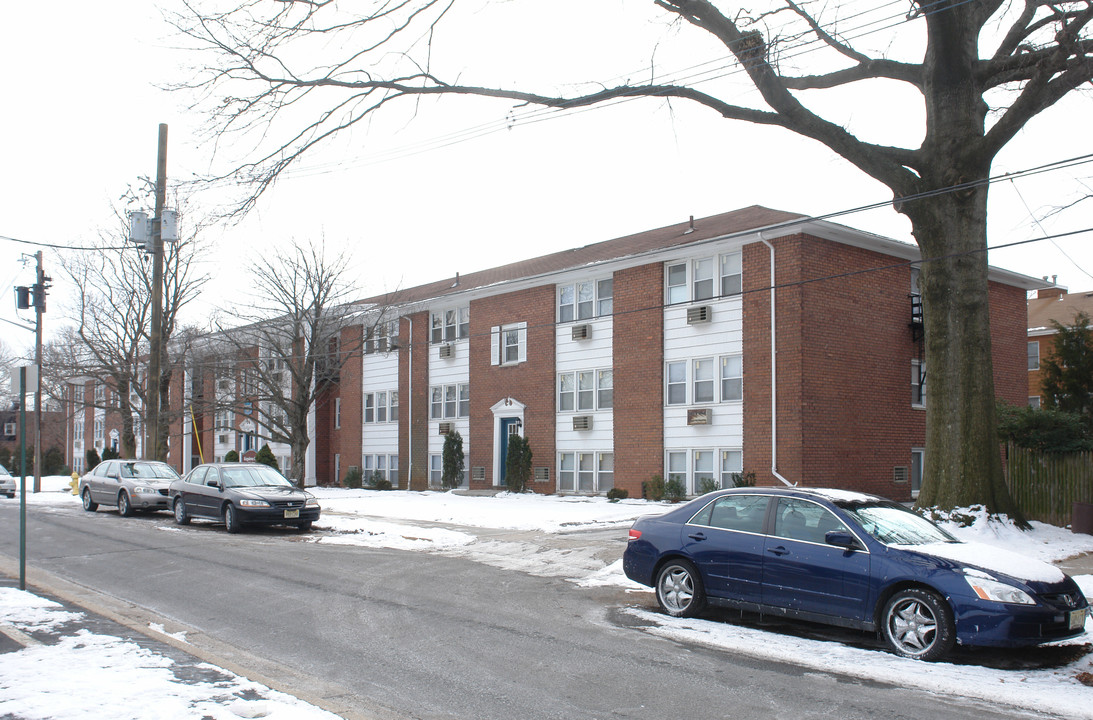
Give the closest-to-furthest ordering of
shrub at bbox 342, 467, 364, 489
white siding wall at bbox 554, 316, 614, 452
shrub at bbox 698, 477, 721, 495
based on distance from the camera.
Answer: shrub at bbox 698, 477, 721, 495, white siding wall at bbox 554, 316, 614, 452, shrub at bbox 342, 467, 364, 489

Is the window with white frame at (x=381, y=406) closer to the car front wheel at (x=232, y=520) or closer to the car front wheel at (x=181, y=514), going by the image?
the car front wheel at (x=181, y=514)

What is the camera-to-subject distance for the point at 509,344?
105ft

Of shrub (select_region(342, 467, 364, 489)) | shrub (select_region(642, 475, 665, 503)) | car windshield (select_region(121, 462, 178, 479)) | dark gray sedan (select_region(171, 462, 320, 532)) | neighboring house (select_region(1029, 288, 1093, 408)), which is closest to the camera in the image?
dark gray sedan (select_region(171, 462, 320, 532))

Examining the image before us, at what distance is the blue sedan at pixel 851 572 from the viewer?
291 inches

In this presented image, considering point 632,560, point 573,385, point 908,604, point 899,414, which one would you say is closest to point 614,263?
point 573,385

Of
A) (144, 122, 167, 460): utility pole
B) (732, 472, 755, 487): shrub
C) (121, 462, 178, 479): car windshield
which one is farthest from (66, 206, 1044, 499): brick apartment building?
(121, 462, 178, 479): car windshield

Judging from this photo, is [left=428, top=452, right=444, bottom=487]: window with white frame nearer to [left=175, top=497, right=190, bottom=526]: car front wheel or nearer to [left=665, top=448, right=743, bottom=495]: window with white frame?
[left=665, top=448, right=743, bottom=495]: window with white frame

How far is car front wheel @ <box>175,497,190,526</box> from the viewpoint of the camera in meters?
20.2

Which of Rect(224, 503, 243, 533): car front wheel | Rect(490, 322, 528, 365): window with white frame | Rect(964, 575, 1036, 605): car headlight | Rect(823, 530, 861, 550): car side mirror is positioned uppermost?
Rect(490, 322, 528, 365): window with white frame

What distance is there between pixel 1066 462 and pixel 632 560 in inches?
463

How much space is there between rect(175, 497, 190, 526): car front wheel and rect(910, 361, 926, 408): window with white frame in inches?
798

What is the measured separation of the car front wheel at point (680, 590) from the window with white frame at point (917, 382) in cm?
1916

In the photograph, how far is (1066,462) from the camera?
1731cm

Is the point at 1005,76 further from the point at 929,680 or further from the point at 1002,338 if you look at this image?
the point at 1002,338
